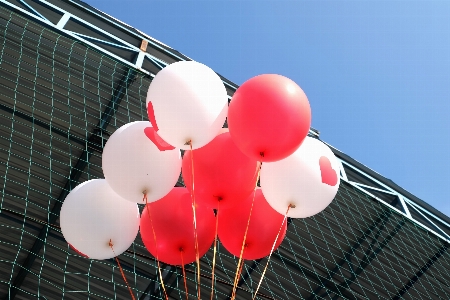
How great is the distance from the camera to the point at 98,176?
5.68 m

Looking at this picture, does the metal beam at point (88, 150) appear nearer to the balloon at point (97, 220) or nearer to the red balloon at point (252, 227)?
the balloon at point (97, 220)

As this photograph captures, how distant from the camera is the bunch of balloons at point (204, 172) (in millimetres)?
2285

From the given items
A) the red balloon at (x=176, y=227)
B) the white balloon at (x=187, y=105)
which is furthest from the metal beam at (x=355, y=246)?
the white balloon at (x=187, y=105)

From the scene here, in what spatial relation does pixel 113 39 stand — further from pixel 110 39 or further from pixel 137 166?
pixel 137 166

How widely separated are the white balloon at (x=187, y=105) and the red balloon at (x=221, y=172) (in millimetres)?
95

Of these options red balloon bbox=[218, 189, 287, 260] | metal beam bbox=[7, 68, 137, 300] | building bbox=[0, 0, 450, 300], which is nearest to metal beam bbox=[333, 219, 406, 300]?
building bbox=[0, 0, 450, 300]

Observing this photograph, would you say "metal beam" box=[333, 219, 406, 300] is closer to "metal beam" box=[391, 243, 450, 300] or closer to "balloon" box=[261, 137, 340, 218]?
"metal beam" box=[391, 243, 450, 300]

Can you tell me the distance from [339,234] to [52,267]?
3677 mm

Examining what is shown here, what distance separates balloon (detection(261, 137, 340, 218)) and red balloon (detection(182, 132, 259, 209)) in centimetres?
12

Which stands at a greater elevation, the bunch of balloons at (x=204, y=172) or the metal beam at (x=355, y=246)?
the bunch of balloons at (x=204, y=172)

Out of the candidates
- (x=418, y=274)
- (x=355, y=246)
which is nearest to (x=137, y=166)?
(x=355, y=246)

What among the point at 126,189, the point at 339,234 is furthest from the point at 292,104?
the point at 339,234

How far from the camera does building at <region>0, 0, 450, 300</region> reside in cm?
500

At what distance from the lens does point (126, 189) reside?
2.52 metres
